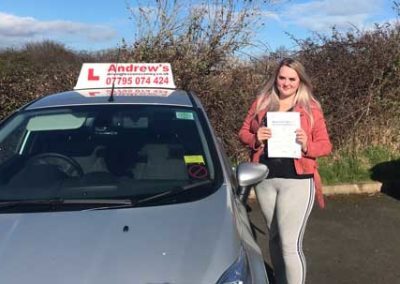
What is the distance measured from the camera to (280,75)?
4020mm

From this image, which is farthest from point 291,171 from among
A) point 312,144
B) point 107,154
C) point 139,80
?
point 139,80

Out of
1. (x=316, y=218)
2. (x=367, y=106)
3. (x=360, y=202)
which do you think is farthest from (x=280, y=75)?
(x=367, y=106)

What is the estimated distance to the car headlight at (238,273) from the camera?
8.01 feet

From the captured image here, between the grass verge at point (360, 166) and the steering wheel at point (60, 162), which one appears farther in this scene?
the grass verge at point (360, 166)

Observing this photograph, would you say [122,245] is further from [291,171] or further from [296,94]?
[296,94]

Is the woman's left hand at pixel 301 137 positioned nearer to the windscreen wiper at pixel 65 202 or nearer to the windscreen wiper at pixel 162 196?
the windscreen wiper at pixel 162 196

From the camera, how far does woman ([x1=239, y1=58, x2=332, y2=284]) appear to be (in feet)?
12.9

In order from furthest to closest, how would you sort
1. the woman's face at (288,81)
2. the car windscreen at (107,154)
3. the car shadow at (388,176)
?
the car shadow at (388,176), the woman's face at (288,81), the car windscreen at (107,154)

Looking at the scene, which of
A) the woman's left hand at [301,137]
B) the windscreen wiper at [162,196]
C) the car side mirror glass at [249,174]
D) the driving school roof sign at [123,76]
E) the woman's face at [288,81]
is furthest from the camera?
the driving school roof sign at [123,76]

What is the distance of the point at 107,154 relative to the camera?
3.54 metres

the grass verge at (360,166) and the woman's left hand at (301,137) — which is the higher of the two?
the woman's left hand at (301,137)

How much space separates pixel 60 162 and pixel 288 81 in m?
1.56

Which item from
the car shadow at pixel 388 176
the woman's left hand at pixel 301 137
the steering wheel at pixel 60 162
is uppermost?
the woman's left hand at pixel 301 137

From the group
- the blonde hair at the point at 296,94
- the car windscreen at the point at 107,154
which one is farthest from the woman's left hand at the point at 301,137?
the car windscreen at the point at 107,154
